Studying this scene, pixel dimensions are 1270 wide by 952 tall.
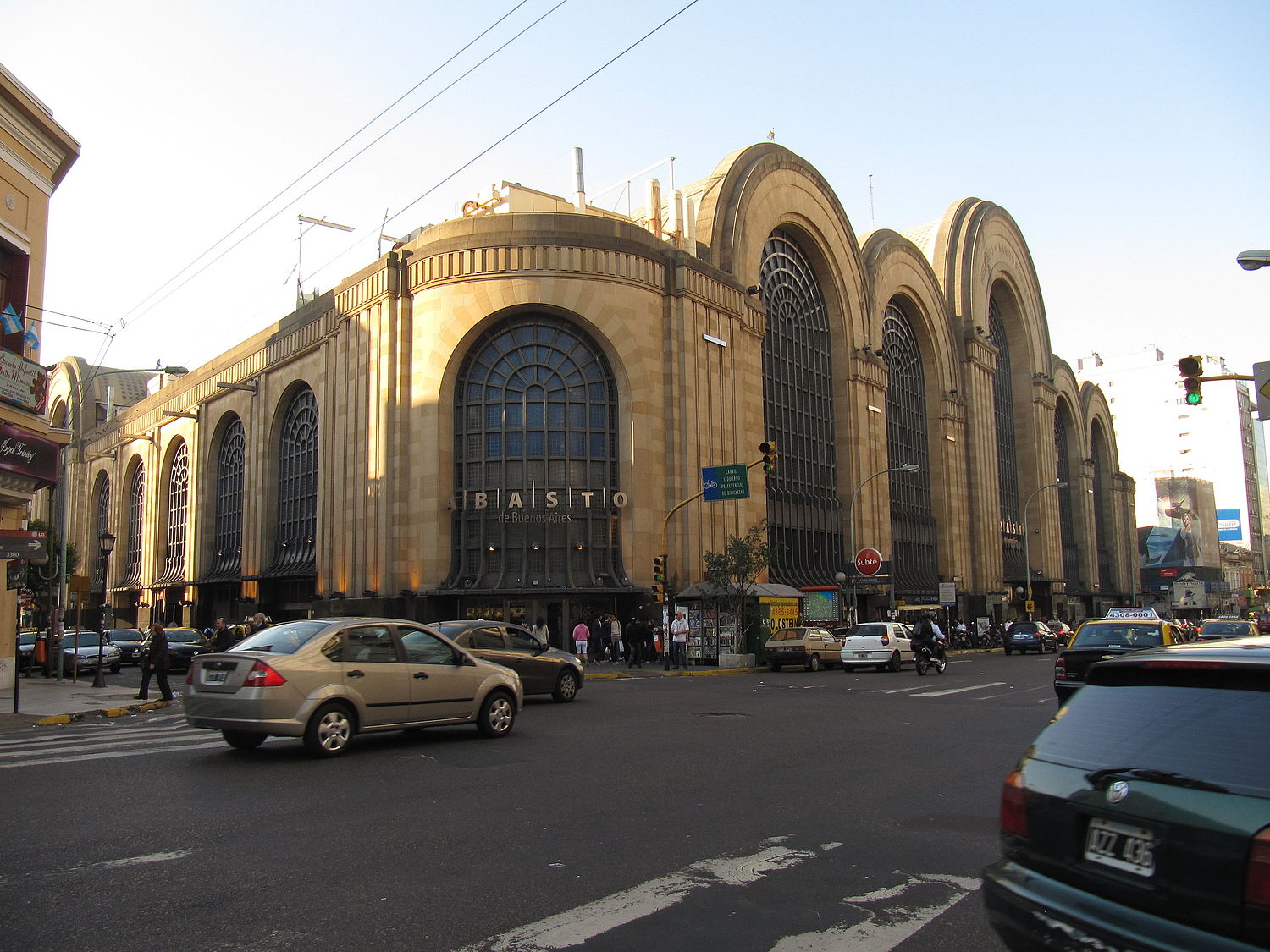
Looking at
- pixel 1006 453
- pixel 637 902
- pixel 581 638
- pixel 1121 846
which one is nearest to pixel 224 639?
pixel 581 638

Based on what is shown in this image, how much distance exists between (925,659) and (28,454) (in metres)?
23.2

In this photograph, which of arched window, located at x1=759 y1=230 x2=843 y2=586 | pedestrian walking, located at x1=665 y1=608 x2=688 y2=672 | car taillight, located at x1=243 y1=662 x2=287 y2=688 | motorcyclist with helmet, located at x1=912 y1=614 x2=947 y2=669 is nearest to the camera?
car taillight, located at x1=243 y1=662 x2=287 y2=688

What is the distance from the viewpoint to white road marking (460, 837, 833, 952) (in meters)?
4.61

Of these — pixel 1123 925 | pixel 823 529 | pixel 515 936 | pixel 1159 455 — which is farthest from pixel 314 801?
pixel 1159 455

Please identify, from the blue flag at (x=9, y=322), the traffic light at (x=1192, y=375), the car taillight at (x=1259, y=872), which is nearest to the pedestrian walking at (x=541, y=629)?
the blue flag at (x=9, y=322)

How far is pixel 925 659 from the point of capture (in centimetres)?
2825

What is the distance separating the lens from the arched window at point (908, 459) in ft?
187

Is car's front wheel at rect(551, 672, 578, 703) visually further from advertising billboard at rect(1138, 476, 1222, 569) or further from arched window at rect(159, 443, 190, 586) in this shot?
advertising billboard at rect(1138, 476, 1222, 569)

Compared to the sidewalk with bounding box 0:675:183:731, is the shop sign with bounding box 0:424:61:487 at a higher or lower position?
higher

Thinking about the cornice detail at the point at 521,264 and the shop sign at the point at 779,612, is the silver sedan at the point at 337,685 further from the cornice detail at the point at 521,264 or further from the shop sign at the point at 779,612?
the cornice detail at the point at 521,264

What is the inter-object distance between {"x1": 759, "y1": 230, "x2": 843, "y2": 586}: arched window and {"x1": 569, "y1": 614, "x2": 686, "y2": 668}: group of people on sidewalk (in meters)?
10.8

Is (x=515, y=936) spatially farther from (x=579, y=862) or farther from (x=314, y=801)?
(x=314, y=801)

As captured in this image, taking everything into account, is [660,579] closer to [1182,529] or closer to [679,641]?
[679,641]

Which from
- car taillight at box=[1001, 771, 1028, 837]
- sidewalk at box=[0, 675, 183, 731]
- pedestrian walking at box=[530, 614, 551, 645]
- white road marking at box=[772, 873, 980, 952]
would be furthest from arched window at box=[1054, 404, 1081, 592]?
car taillight at box=[1001, 771, 1028, 837]
